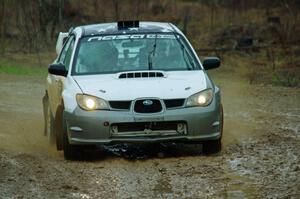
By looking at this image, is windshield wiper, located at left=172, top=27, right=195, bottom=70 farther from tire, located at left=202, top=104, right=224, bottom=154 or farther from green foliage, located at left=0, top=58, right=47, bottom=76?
green foliage, located at left=0, top=58, right=47, bottom=76

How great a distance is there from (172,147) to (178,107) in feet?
4.41

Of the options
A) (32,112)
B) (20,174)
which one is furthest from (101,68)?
(32,112)

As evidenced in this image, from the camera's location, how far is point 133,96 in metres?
9.27

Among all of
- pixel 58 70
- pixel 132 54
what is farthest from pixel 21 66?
pixel 58 70

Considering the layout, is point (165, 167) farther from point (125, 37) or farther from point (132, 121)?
point (125, 37)

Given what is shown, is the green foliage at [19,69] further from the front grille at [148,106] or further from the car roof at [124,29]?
the front grille at [148,106]

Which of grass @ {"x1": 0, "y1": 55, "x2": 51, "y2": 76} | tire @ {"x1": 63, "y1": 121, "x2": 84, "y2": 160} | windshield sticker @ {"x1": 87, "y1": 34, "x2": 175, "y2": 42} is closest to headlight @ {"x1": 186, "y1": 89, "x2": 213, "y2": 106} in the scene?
tire @ {"x1": 63, "y1": 121, "x2": 84, "y2": 160}

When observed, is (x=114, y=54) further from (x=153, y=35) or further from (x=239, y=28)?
(x=239, y=28)

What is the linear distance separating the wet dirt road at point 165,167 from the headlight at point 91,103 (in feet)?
1.96

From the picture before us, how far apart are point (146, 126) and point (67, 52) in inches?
90.5

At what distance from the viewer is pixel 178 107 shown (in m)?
9.30

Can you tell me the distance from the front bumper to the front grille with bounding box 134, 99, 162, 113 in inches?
2.4


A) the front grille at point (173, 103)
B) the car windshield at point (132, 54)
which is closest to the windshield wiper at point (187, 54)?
the car windshield at point (132, 54)

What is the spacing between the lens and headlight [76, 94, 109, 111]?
9.29 meters
